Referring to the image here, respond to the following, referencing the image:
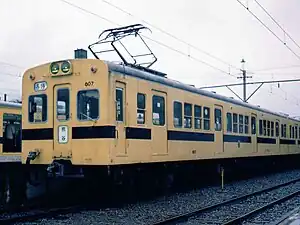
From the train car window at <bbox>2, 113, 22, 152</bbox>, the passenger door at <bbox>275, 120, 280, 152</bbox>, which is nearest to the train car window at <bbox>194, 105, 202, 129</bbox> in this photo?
the train car window at <bbox>2, 113, 22, 152</bbox>

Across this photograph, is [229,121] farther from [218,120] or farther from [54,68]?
[54,68]

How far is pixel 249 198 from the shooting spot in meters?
13.5

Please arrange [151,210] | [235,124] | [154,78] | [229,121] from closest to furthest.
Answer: [151,210], [154,78], [229,121], [235,124]

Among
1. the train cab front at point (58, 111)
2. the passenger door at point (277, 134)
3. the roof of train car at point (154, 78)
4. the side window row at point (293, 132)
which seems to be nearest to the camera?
the train cab front at point (58, 111)

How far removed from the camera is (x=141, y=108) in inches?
454

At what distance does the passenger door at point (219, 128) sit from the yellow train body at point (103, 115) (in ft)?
6.69

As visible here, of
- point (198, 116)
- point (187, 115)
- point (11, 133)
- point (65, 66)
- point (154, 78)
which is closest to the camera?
point (65, 66)

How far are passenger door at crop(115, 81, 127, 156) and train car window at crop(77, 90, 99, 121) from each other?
0.46m

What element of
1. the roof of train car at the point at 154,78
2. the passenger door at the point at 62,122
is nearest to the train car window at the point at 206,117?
the roof of train car at the point at 154,78

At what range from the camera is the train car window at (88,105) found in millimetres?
10555

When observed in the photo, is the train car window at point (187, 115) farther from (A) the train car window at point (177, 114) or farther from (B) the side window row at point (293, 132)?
(B) the side window row at point (293, 132)

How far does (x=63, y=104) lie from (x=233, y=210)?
4.70 m

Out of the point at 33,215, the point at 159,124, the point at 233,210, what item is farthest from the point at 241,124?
the point at 33,215

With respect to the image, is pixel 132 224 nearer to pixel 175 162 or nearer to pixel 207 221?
pixel 207 221
